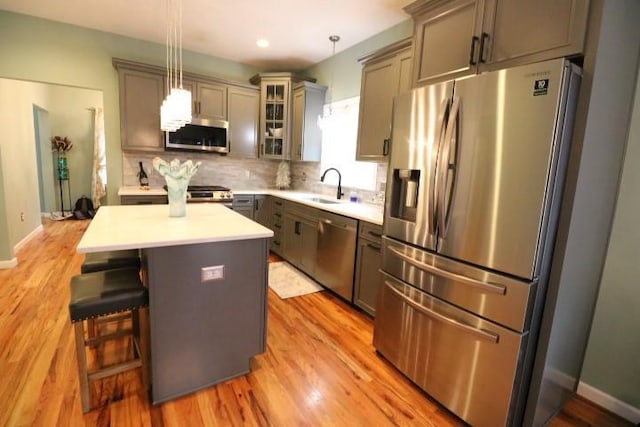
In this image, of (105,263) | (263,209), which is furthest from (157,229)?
(263,209)

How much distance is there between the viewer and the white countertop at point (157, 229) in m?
1.53

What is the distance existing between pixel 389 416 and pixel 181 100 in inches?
87.2

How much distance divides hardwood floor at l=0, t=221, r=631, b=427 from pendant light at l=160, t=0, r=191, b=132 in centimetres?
160

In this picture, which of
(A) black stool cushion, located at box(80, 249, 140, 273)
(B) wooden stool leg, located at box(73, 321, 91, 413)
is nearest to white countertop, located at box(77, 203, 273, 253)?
(A) black stool cushion, located at box(80, 249, 140, 273)

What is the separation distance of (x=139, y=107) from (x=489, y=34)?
372cm

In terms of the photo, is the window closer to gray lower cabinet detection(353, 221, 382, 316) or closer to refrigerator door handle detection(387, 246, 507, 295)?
gray lower cabinet detection(353, 221, 382, 316)

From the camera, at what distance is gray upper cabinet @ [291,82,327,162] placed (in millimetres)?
4164

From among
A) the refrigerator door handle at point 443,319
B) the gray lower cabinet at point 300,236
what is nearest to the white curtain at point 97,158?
the gray lower cabinet at point 300,236

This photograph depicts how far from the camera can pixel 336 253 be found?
3076 mm

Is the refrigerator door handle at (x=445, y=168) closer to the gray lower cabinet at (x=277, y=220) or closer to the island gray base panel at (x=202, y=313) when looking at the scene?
the island gray base panel at (x=202, y=313)

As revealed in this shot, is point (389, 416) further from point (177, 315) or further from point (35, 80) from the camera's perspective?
point (35, 80)

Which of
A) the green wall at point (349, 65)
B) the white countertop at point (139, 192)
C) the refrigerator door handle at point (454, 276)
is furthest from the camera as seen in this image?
the white countertop at point (139, 192)

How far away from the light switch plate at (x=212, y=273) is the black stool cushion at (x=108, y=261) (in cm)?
70

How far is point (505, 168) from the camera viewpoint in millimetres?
1437
